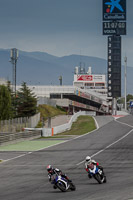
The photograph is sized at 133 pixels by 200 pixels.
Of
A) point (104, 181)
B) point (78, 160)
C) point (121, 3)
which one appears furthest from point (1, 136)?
point (121, 3)

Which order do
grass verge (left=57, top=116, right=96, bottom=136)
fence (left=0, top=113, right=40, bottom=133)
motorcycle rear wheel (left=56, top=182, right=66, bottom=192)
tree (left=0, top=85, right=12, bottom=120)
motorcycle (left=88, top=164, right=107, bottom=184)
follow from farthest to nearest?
1. tree (left=0, top=85, right=12, bottom=120)
2. grass verge (left=57, top=116, right=96, bottom=136)
3. fence (left=0, top=113, right=40, bottom=133)
4. motorcycle (left=88, top=164, right=107, bottom=184)
5. motorcycle rear wheel (left=56, top=182, right=66, bottom=192)

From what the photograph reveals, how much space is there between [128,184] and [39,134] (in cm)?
3738

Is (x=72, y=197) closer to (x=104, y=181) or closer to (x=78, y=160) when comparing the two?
(x=104, y=181)

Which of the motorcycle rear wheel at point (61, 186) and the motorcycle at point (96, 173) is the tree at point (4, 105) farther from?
the motorcycle rear wheel at point (61, 186)

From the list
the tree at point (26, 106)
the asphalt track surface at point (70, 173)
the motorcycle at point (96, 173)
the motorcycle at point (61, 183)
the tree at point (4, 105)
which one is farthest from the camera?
the tree at point (26, 106)

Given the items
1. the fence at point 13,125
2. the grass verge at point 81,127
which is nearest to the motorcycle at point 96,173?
the fence at point 13,125

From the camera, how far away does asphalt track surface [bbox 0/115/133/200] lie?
16953 millimetres

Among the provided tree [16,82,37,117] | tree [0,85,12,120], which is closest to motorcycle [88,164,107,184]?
tree [0,85,12,120]

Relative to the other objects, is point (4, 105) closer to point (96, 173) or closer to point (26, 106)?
point (26, 106)

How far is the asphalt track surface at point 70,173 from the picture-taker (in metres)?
17.0

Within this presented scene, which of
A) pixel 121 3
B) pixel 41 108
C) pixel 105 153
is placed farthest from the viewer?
pixel 121 3

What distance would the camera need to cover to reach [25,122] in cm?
5622

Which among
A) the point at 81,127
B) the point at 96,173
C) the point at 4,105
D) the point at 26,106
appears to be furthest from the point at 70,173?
the point at 26,106

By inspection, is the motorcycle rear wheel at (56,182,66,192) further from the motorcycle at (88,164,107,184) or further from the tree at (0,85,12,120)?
the tree at (0,85,12,120)
